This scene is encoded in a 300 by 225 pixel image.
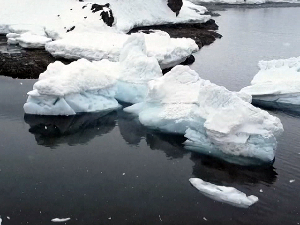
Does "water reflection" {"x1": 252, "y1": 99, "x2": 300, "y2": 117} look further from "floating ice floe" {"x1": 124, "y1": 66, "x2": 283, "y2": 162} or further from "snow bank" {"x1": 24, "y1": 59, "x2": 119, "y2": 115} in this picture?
"snow bank" {"x1": 24, "y1": 59, "x2": 119, "y2": 115}

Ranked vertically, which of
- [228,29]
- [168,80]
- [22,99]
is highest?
[168,80]

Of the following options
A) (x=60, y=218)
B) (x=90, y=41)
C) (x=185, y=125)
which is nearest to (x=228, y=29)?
(x=90, y=41)

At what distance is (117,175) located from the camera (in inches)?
352

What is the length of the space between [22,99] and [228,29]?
71.7 ft

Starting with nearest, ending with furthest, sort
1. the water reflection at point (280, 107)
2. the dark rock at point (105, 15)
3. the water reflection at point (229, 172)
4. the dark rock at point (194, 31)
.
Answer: the water reflection at point (229, 172)
the water reflection at point (280, 107)
the dark rock at point (105, 15)
the dark rock at point (194, 31)

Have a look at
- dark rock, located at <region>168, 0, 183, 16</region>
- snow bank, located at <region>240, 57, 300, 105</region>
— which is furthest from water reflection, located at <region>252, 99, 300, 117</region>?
dark rock, located at <region>168, 0, 183, 16</region>

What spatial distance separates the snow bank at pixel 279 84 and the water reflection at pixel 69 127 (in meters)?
5.83

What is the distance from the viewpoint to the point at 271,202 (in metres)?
8.16

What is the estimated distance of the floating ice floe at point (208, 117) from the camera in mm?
9673

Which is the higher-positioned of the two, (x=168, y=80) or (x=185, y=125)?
(x=168, y=80)

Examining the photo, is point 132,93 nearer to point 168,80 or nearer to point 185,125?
point 168,80

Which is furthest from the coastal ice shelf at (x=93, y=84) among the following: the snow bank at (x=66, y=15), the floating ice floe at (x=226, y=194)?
the snow bank at (x=66, y=15)

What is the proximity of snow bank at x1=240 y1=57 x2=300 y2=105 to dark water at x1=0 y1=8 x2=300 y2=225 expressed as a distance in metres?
1.07

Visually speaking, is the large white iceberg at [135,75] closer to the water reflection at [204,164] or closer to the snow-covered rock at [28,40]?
the water reflection at [204,164]
